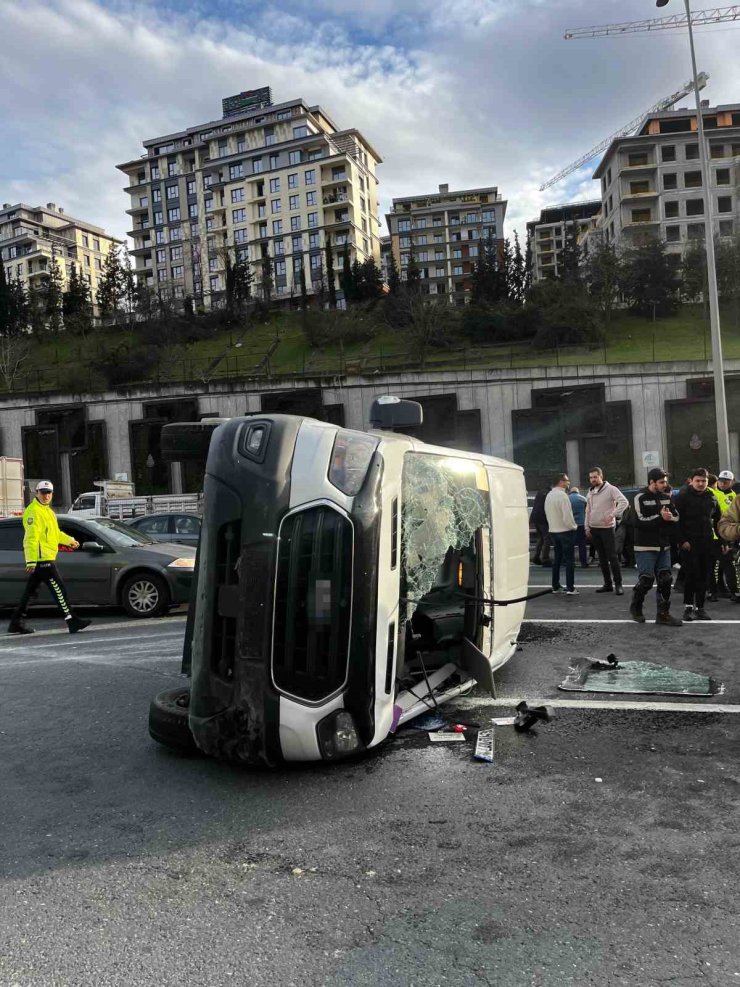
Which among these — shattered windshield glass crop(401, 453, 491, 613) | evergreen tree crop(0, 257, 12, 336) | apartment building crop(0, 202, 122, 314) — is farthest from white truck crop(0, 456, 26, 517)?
apartment building crop(0, 202, 122, 314)

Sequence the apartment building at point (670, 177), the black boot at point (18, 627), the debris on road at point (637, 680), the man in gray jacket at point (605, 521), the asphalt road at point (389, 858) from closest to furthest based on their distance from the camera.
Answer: the asphalt road at point (389, 858) → the debris on road at point (637, 680) → the black boot at point (18, 627) → the man in gray jacket at point (605, 521) → the apartment building at point (670, 177)

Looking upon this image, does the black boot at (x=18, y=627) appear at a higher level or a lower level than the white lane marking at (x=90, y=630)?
higher

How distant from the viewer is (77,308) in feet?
245

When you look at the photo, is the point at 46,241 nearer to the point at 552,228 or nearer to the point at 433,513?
the point at 552,228

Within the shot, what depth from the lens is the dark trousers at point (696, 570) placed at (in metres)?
8.64

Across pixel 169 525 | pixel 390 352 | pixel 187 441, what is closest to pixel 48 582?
pixel 187 441

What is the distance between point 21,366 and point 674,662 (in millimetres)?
62888

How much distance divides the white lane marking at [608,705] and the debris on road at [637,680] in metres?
0.27

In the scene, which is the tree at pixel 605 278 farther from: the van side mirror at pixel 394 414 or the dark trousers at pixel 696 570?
the van side mirror at pixel 394 414

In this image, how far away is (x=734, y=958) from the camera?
237 centimetres

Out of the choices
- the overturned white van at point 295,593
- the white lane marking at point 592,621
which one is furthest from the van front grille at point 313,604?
the white lane marking at point 592,621

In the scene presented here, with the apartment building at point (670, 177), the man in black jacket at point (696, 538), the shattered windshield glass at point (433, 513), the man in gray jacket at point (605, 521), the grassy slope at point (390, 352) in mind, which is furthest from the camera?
the apartment building at point (670, 177)

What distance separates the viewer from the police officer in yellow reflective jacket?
353 inches

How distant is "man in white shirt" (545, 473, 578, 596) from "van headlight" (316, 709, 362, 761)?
7.25 metres
